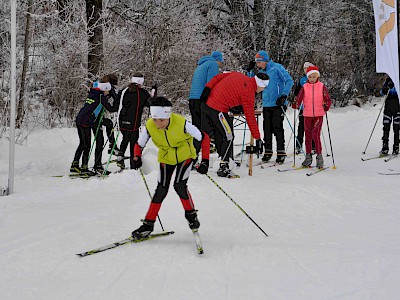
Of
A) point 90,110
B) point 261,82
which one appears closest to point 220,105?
point 261,82

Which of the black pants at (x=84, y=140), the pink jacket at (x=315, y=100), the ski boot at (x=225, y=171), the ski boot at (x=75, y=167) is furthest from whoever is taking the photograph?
the pink jacket at (x=315, y=100)

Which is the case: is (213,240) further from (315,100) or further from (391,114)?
(391,114)

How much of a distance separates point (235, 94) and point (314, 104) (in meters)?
1.79

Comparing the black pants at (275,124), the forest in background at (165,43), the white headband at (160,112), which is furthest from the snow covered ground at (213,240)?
the forest in background at (165,43)

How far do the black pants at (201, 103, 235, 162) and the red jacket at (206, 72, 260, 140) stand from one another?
10 cm

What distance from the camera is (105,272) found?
3912mm

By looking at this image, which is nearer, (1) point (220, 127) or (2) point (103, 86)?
(1) point (220, 127)

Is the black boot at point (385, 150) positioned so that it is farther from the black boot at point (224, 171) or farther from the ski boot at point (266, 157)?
the black boot at point (224, 171)

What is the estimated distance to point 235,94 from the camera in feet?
24.5

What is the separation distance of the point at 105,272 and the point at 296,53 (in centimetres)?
1777

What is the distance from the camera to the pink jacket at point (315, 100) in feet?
27.8

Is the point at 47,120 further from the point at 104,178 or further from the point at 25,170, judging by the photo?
the point at 104,178

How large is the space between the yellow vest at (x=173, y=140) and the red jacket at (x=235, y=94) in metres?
2.73

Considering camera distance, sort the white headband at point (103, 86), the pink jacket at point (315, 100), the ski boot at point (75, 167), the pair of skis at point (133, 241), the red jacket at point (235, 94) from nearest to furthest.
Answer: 1. the pair of skis at point (133, 241)
2. the red jacket at point (235, 94)
3. the white headband at point (103, 86)
4. the ski boot at point (75, 167)
5. the pink jacket at point (315, 100)
